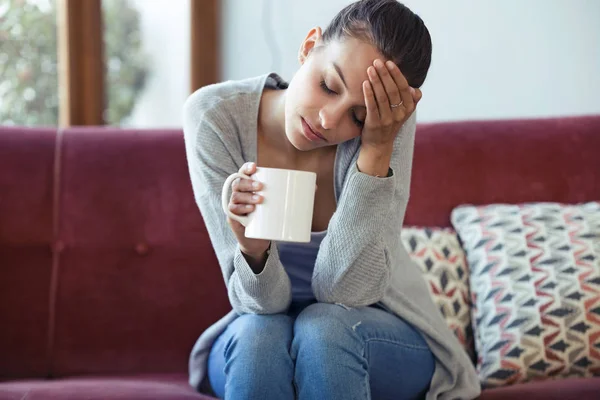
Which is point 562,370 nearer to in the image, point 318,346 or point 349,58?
point 318,346

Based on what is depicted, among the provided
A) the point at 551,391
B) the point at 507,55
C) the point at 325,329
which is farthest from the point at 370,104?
the point at 507,55

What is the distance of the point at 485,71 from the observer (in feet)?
7.09

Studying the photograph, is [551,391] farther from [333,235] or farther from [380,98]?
[380,98]

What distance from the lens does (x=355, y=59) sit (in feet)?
3.65

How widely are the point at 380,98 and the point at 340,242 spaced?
25cm

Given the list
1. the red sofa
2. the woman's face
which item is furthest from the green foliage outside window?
the woman's face

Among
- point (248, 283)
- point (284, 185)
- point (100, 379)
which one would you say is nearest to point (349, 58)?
point (284, 185)

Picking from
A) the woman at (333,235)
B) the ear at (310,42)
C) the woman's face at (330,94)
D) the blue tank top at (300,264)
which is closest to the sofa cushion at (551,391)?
the woman at (333,235)

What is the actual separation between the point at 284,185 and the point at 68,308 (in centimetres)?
91

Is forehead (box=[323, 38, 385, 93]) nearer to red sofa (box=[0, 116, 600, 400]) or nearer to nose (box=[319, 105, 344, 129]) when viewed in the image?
nose (box=[319, 105, 344, 129])

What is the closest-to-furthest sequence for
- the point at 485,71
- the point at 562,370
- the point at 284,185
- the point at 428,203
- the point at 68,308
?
the point at 284,185, the point at 562,370, the point at 68,308, the point at 428,203, the point at 485,71

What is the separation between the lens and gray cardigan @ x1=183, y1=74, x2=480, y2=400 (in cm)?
121

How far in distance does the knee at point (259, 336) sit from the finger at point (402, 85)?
15.2 inches

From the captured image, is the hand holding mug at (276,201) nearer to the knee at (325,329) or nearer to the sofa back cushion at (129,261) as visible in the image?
the knee at (325,329)
